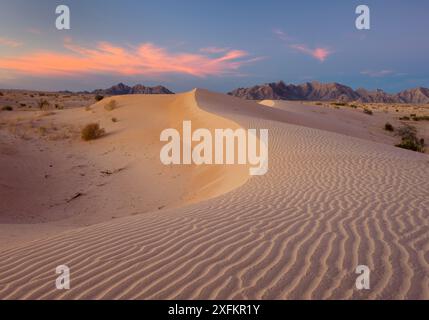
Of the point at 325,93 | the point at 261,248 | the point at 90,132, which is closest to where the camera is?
the point at 261,248

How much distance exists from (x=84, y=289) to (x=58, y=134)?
17.2m

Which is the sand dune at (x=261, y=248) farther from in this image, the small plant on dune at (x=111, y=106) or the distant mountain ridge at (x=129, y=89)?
the distant mountain ridge at (x=129, y=89)

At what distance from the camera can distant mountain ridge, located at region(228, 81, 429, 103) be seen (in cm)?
11500

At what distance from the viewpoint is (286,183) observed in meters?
7.58

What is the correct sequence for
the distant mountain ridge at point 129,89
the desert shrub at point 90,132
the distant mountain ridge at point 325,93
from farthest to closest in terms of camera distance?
the distant mountain ridge at point 325,93 → the distant mountain ridge at point 129,89 → the desert shrub at point 90,132

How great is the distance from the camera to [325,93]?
420 ft

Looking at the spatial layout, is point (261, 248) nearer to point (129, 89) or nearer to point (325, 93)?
point (129, 89)

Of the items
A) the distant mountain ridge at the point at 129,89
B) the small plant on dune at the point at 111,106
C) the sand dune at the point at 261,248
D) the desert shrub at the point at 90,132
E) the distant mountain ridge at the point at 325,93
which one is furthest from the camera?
the distant mountain ridge at the point at 325,93

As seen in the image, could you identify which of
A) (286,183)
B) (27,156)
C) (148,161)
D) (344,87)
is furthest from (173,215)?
(344,87)

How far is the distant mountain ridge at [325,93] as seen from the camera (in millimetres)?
115000

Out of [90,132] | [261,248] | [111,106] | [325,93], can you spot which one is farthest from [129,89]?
[261,248]

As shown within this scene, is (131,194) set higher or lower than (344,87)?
lower

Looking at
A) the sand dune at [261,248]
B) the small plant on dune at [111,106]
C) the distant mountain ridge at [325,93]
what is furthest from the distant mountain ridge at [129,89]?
the sand dune at [261,248]
